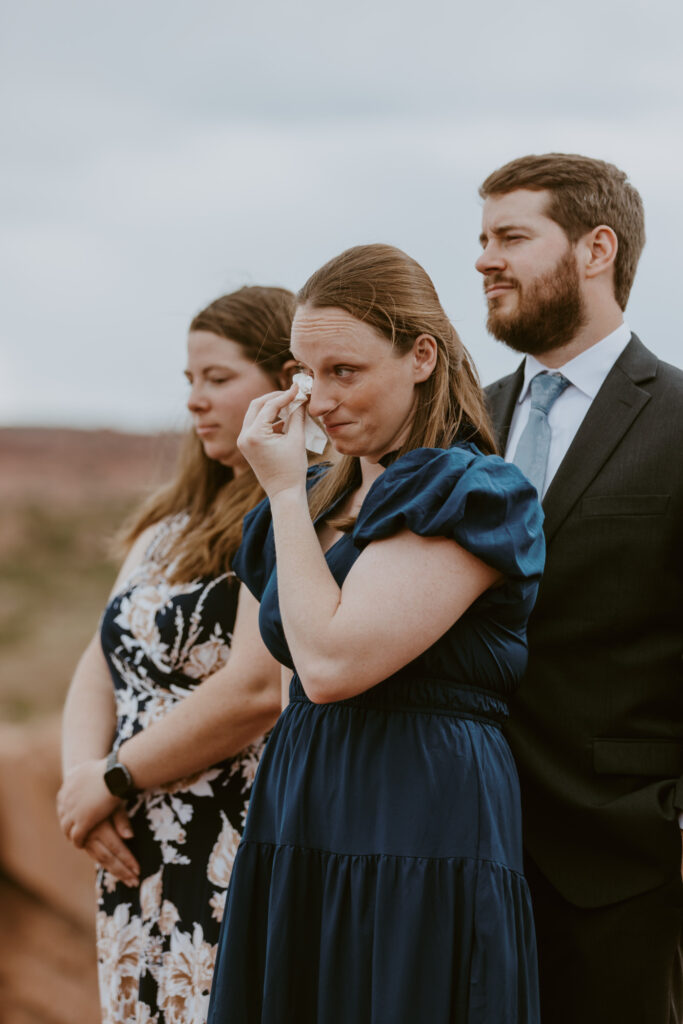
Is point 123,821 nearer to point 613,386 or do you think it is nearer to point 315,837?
point 315,837

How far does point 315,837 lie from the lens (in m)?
1.84

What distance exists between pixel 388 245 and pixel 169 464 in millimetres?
1289

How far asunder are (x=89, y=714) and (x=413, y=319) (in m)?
1.37

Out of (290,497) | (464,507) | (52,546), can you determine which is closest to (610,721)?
(464,507)

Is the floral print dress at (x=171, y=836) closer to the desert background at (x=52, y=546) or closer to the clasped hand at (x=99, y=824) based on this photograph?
the clasped hand at (x=99, y=824)

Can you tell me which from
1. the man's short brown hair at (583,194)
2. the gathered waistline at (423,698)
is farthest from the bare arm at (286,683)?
the man's short brown hair at (583,194)

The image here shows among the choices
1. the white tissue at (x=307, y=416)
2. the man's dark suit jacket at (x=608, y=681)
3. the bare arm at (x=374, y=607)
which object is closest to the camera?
the bare arm at (x=374, y=607)

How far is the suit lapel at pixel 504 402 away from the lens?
2596mm

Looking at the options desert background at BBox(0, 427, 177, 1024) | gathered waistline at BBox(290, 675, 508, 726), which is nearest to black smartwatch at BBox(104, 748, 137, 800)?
gathered waistline at BBox(290, 675, 508, 726)

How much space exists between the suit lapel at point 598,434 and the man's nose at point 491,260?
0.34 metres

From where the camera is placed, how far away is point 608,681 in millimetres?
2234

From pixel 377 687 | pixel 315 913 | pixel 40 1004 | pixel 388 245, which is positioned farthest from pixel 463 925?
pixel 40 1004

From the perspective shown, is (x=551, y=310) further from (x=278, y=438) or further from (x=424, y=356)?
(x=278, y=438)

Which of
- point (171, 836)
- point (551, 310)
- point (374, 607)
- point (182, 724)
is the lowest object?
point (171, 836)
